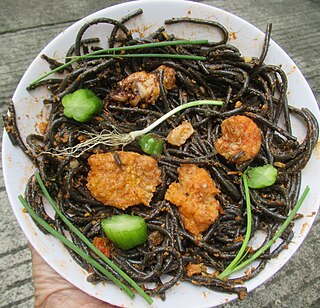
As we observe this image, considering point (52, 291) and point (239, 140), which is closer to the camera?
point (239, 140)

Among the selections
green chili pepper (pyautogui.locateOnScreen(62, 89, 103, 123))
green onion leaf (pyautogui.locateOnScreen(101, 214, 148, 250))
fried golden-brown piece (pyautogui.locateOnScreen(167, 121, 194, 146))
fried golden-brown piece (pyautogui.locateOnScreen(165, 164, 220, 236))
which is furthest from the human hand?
fried golden-brown piece (pyautogui.locateOnScreen(167, 121, 194, 146))

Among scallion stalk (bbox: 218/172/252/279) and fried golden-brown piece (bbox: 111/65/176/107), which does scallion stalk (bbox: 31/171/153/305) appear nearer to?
scallion stalk (bbox: 218/172/252/279)

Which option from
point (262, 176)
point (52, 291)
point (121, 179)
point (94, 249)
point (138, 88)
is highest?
point (138, 88)

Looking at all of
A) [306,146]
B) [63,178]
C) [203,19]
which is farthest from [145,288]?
[203,19]

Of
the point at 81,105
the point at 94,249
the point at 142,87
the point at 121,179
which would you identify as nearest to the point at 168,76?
the point at 142,87

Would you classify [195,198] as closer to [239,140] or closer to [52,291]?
[239,140]

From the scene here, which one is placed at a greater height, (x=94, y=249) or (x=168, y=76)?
(x=168, y=76)

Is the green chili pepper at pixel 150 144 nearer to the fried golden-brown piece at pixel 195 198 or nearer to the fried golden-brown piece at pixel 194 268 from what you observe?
the fried golden-brown piece at pixel 195 198
